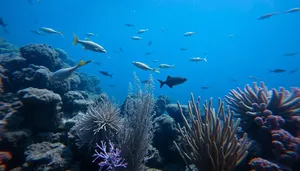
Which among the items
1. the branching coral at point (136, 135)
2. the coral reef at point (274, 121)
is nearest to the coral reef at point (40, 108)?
the branching coral at point (136, 135)

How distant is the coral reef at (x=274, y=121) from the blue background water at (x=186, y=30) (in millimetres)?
37214

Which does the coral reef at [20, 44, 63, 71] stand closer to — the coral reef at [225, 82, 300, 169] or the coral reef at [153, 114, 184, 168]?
the coral reef at [153, 114, 184, 168]

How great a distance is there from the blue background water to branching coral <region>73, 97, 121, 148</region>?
120ft

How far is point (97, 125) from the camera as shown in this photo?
3973 millimetres

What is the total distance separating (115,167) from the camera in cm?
326

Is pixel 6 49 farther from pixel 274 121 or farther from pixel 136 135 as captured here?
pixel 274 121

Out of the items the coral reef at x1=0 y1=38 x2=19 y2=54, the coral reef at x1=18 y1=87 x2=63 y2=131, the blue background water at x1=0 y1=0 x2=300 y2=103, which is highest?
the blue background water at x1=0 y1=0 x2=300 y2=103

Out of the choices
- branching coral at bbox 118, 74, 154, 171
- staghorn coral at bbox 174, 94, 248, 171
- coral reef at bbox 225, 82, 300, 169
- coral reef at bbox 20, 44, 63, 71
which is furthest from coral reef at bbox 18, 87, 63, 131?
coral reef at bbox 225, 82, 300, 169

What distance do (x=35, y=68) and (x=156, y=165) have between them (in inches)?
260

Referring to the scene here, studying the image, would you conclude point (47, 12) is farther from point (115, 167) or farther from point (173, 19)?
point (115, 167)

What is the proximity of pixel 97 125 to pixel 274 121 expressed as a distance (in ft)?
12.2

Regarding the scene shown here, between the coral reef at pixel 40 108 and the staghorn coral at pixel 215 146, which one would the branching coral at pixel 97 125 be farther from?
the staghorn coral at pixel 215 146

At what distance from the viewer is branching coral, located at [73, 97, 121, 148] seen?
396cm

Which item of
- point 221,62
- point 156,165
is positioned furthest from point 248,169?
point 221,62
